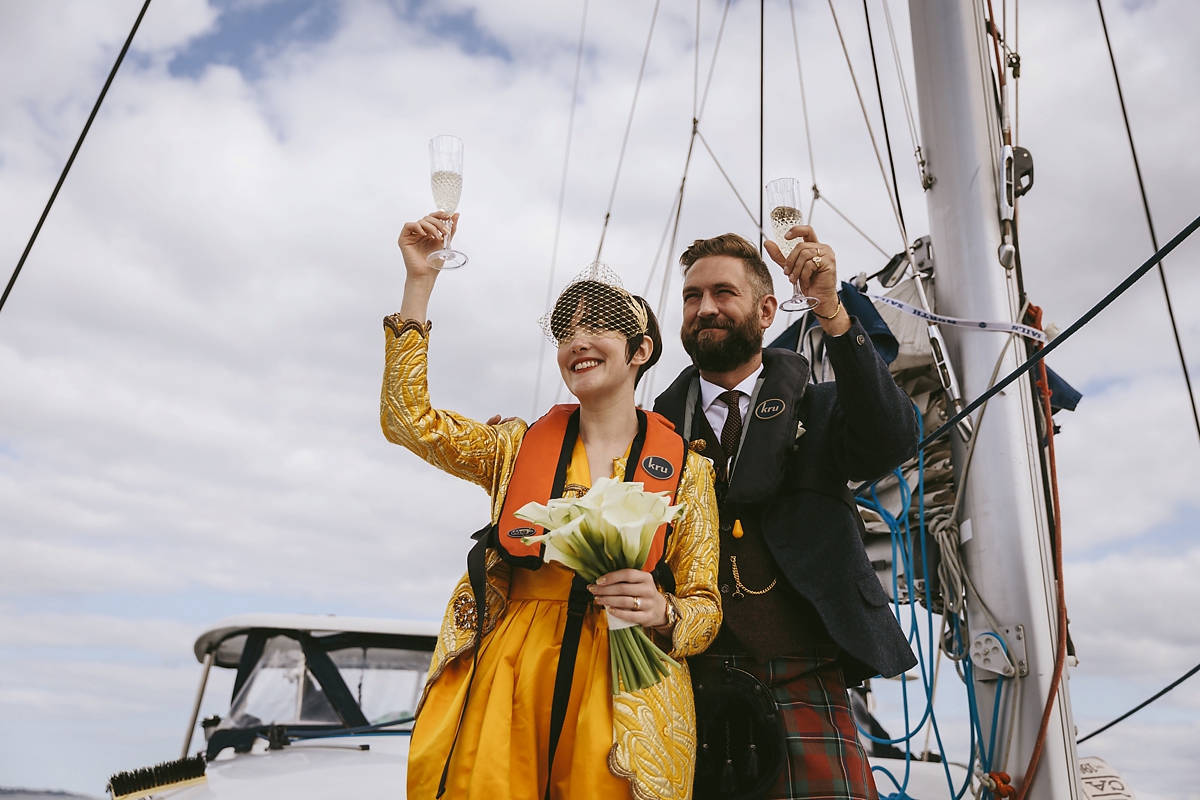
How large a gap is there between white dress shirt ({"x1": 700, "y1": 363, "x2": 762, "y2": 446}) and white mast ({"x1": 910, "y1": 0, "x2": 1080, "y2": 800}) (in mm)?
876

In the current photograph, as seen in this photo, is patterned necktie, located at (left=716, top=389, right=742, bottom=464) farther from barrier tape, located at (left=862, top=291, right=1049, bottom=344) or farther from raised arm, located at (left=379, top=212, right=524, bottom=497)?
barrier tape, located at (left=862, top=291, right=1049, bottom=344)

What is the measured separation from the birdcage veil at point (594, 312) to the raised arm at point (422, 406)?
247mm

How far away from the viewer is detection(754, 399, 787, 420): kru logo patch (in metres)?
2.01

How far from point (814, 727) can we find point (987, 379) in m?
1.37

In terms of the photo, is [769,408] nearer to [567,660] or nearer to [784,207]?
[784,207]

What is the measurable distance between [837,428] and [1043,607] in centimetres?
99

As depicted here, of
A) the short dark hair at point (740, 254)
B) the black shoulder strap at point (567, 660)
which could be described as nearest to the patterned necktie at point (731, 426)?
the short dark hair at point (740, 254)

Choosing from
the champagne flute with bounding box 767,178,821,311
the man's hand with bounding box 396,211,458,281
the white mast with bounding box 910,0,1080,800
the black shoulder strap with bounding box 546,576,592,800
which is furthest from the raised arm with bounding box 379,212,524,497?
the white mast with bounding box 910,0,1080,800

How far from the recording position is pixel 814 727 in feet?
5.92

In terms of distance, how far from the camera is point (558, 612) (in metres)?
1.54

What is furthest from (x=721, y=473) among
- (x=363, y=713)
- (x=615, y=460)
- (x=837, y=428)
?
(x=363, y=713)

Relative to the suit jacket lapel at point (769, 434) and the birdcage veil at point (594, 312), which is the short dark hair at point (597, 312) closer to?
the birdcage veil at point (594, 312)

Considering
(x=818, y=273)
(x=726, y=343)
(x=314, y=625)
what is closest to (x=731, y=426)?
(x=726, y=343)

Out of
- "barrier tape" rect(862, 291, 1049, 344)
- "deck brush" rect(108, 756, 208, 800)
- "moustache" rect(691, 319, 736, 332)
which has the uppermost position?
"barrier tape" rect(862, 291, 1049, 344)
